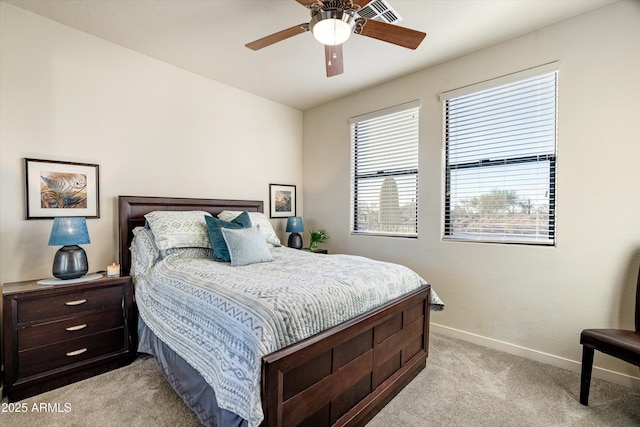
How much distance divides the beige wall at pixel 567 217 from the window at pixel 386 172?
18cm

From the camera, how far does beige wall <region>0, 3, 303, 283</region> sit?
93.6 inches

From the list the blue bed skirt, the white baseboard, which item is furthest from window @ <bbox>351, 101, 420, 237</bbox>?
the blue bed skirt

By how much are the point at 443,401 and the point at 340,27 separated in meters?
2.56

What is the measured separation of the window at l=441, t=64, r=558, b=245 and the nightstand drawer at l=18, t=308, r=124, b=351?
3217 millimetres

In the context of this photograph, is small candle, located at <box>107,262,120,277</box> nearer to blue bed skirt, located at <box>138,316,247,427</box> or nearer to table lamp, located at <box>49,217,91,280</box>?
table lamp, located at <box>49,217,91,280</box>

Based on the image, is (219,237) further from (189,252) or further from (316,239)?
(316,239)

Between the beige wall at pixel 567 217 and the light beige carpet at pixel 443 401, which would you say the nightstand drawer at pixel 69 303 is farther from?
the beige wall at pixel 567 217

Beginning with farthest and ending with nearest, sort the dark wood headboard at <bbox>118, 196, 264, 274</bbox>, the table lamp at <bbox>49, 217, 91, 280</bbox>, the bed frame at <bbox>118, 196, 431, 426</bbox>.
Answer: the dark wood headboard at <bbox>118, 196, 264, 274</bbox>
the table lamp at <bbox>49, 217, 91, 280</bbox>
the bed frame at <bbox>118, 196, 431, 426</bbox>

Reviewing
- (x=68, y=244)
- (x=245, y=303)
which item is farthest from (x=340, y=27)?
(x=68, y=244)

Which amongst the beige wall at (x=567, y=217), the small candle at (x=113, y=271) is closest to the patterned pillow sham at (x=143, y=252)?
the small candle at (x=113, y=271)

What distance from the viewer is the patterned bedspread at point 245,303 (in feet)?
4.48

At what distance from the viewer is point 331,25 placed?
186 centimetres

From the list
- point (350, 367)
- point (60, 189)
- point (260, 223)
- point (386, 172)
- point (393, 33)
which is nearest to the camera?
point (350, 367)

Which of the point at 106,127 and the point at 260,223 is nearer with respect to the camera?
the point at 106,127
